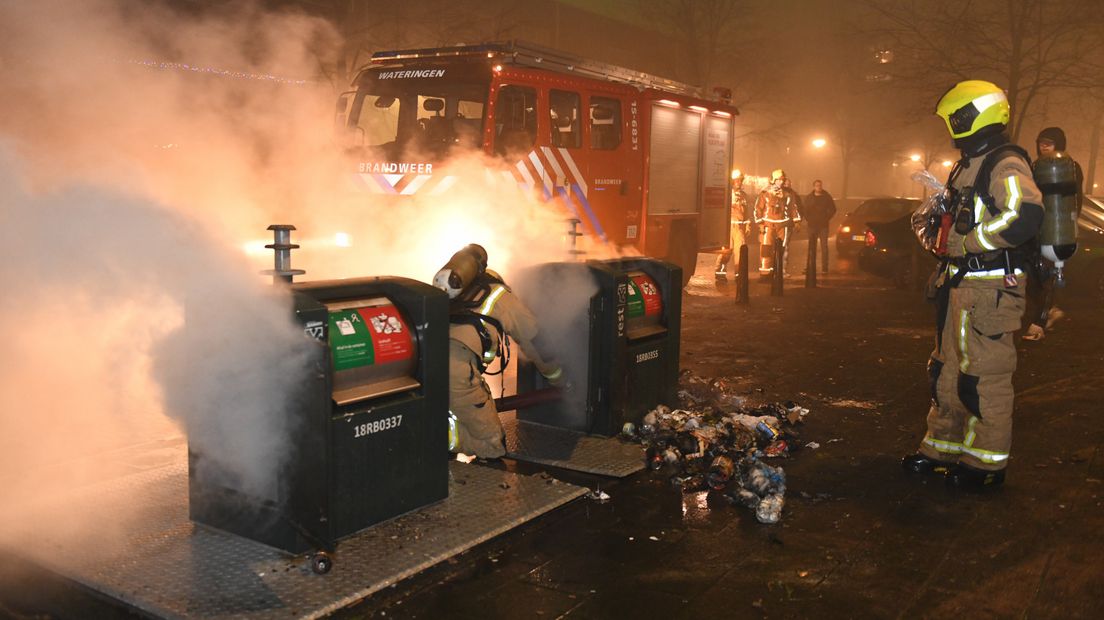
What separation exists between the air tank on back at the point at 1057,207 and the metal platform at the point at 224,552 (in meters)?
3.00

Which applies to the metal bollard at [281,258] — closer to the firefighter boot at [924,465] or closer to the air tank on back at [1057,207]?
the firefighter boot at [924,465]

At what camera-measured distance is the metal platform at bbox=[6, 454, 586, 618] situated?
3.56 m

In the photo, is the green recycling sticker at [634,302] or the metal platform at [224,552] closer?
the metal platform at [224,552]

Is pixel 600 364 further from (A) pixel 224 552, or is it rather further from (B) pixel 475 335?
(A) pixel 224 552

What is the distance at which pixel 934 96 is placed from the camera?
2002 centimetres

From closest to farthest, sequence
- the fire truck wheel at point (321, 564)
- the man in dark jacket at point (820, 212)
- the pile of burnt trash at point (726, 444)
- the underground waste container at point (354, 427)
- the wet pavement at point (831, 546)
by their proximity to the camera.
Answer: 1. the wet pavement at point (831, 546)
2. the fire truck wheel at point (321, 564)
3. the underground waste container at point (354, 427)
4. the pile of burnt trash at point (726, 444)
5. the man in dark jacket at point (820, 212)

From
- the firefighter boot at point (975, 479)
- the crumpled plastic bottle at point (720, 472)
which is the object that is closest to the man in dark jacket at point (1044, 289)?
the firefighter boot at point (975, 479)

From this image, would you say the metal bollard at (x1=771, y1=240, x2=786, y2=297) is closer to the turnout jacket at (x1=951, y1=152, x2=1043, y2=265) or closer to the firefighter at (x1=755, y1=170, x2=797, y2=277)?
the firefighter at (x1=755, y1=170, x2=797, y2=277)

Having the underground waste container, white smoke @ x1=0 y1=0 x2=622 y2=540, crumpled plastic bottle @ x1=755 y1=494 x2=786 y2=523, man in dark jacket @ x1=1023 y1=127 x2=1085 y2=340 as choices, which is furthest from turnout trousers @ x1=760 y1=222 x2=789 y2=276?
the underground waste container

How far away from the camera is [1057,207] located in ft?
17.4

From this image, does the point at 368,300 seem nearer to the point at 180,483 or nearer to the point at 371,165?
the point at 180,483

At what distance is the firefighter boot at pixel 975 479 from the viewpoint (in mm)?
5152

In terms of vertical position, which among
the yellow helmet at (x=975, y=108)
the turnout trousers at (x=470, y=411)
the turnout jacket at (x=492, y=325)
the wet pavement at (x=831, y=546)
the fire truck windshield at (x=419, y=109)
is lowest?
the wet pavement at (x=831, y=546)

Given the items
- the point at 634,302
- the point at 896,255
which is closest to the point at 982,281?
the point at 634,302
